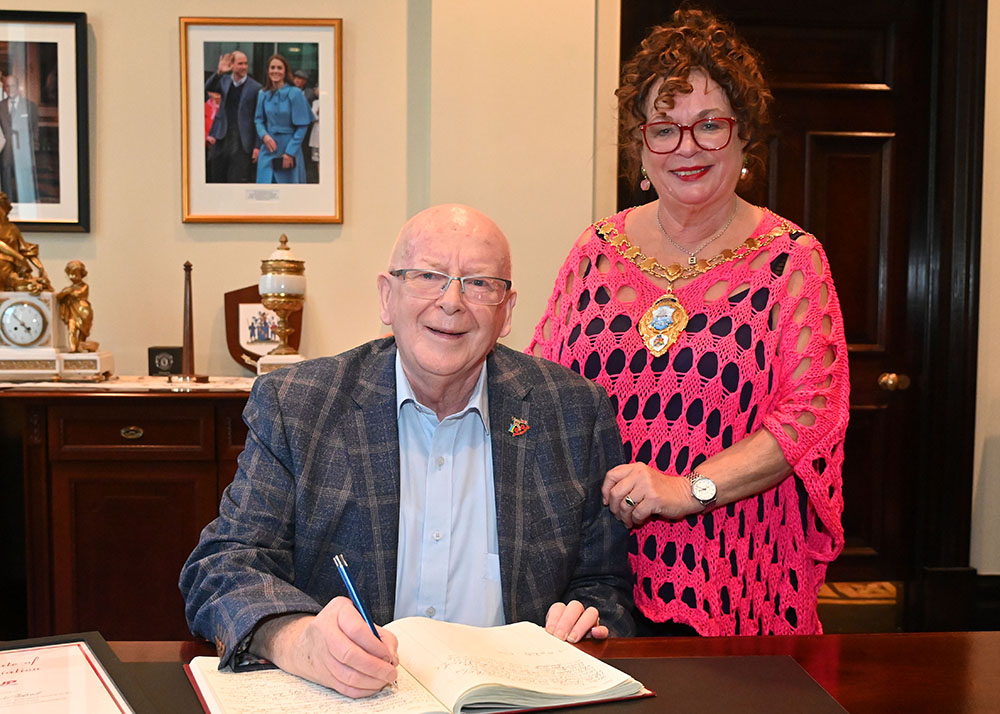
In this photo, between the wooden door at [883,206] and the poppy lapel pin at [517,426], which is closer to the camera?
the poppy lapel pin at [517,426]

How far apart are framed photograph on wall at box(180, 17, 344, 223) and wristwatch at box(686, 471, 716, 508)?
2.27m

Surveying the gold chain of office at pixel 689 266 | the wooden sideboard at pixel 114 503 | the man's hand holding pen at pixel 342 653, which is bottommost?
the wooden sideboard at pixel 114 503

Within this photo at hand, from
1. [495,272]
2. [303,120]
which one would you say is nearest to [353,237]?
[303,120]

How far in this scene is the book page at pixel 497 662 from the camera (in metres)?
1.04

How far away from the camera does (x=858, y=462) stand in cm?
377

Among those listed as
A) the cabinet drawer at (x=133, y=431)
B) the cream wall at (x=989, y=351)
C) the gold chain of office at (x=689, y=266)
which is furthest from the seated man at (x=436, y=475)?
the cream wall at (x=989, y=351)

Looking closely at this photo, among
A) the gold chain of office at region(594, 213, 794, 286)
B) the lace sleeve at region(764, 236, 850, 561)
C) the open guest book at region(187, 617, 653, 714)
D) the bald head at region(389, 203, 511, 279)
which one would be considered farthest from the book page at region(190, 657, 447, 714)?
the gold chain of office at region(594, 213, 794, 286)

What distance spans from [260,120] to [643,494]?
2.54m

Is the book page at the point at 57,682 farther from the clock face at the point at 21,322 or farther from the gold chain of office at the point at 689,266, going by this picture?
the clock face at the point at 21,322

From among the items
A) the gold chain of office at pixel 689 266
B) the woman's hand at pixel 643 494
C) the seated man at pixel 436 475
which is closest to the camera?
the seated man at pixel 436 475

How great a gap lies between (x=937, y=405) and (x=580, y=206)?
5.45 feet

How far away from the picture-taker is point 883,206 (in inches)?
147

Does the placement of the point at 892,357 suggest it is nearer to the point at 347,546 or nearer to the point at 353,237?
the point at 353,237

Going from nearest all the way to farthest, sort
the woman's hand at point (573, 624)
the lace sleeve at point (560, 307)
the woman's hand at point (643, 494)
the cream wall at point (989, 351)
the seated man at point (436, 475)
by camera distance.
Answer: the woman's hand at point (573, 624), the seated man at point (436, 475), the woman's hand at point (643, 494), the lace sleeve at point (560, 307), the cream wall at point (989, 351)
